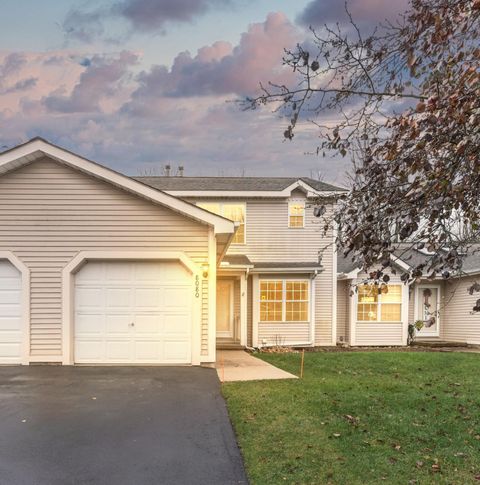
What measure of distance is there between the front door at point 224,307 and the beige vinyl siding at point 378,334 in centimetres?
568

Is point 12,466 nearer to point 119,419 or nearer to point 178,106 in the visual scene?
point 119,419

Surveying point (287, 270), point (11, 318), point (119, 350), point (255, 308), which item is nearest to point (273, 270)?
point (287, 270)

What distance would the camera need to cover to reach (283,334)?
63.7 ft

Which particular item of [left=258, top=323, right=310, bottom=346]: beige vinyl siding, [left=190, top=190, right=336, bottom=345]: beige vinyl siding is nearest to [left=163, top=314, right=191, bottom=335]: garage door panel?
[left=258, top=323, right=310, bottom=346]: beige vinyl siding

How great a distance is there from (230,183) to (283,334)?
678 centimetres

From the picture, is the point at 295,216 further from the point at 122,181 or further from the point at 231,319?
the point at 122,181

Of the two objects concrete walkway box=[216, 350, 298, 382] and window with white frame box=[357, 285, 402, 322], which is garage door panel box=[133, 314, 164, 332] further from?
window with white frame box=[357, 285, 402, 322]

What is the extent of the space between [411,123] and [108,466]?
192 inches

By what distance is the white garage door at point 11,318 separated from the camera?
462 inches

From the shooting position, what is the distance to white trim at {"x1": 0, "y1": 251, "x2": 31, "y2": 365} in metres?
11.6

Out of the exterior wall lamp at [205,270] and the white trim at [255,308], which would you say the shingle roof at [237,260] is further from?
the exterior wall lamp at [205,270]

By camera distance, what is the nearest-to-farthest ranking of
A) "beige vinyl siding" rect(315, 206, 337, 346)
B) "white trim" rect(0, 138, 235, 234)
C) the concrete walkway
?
1. the concrete walkway
2. "white trim" rect(0, 138, 235, 234)
3. "beige vinyl siding" rect(315, 206, 337, 346)

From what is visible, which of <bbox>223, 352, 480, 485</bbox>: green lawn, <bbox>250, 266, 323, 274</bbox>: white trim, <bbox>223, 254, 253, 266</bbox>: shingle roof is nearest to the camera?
<bbox>223, 352, 480, 485</bbox>: green lawn

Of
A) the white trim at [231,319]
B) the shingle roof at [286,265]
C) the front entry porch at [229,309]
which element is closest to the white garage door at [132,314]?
the front entry porch at [229,309]
